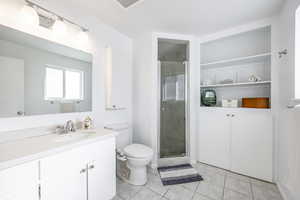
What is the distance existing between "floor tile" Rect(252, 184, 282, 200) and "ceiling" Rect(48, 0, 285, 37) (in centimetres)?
220

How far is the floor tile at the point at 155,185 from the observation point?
154 cm

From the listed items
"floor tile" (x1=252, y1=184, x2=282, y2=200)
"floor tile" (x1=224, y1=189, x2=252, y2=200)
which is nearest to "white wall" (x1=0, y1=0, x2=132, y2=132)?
"floor tile" (x1=224, y1=189, x2=252, y2=200)

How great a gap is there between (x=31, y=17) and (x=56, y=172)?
143 cm

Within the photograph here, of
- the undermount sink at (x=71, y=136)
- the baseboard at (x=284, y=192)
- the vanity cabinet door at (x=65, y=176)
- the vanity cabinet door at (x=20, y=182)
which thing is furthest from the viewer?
the baseboard at (x=284, y=192)

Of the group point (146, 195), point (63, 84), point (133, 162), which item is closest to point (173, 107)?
point (133, 162)

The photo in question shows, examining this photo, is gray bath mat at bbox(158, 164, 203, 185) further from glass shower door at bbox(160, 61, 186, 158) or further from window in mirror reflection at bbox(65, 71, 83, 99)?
window in mirror reflection at bbox(65, 71, 83, 99)

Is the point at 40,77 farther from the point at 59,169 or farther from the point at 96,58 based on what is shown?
the point at 59,169

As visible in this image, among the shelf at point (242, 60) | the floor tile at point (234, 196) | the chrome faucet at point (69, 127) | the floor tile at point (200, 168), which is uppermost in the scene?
the shelf at point (242, 60)

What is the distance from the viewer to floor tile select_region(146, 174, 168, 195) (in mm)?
1544

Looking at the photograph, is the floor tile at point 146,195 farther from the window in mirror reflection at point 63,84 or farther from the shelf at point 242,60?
the shelf at point 242,60

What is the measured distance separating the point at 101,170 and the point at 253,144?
1.97 metres

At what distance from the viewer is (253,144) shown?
1.76 metres

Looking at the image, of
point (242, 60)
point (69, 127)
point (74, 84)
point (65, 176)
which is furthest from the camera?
point (242, 60)

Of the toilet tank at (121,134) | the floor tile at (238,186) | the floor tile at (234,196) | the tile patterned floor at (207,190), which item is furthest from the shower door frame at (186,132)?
the floor tile at (234,196)
